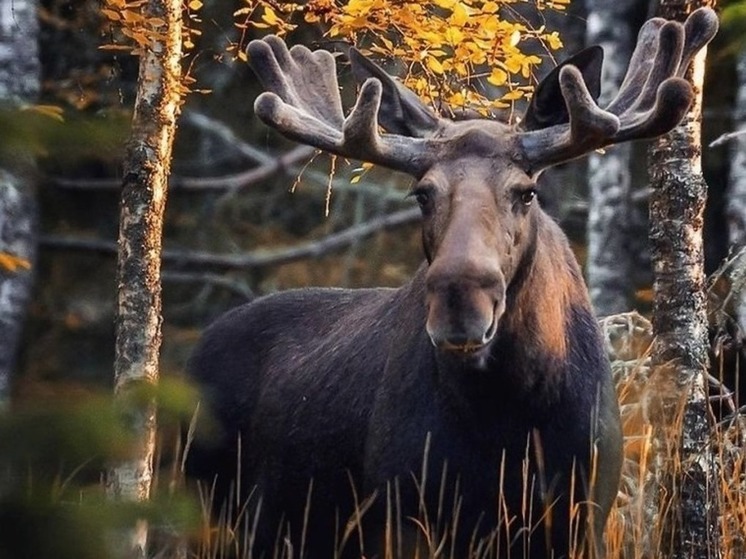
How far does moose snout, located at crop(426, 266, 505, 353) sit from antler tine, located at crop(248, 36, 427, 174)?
89cm

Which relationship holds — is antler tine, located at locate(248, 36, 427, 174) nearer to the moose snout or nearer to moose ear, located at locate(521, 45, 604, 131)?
moose ear, located at locate(521, 45, 604, 131)

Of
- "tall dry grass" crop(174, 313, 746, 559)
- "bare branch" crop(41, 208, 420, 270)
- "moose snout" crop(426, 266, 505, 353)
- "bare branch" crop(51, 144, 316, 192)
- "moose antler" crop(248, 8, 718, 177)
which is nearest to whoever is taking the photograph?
"moose snout" crop(426, 266, 505, 353)

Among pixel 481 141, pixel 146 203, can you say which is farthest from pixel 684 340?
pixel 146 203

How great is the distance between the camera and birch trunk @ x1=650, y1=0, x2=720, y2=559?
6.29 m

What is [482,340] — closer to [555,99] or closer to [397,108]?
[555,99]

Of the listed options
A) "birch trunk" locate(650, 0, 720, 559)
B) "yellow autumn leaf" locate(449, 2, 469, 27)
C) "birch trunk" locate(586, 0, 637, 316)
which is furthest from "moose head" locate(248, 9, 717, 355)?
"birch trunk" locate(586, 0, 637, 316)

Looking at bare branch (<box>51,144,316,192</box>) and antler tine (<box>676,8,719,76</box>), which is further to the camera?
bare branch (<box>51,144,316,192</box>)

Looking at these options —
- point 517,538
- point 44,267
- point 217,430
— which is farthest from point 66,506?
point 44,267

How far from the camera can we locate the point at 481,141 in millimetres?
5883

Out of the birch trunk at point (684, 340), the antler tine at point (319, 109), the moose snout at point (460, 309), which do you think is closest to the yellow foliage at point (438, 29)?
the antler tine at point (319, 109)

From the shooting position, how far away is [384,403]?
632cm

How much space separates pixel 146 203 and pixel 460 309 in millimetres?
2094

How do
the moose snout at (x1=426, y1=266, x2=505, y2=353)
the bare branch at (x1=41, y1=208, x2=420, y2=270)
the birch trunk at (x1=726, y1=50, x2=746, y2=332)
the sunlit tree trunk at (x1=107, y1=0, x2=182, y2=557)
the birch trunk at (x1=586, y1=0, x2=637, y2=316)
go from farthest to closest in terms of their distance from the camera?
1. the bare branch at (x1=41, y1=208, x2=420, y2=270)
2. the birch trunk at (x1=586, y1=0, x2=637, y2=316)
3. the birch trunk at (x1=726, y1=50, x2=746, y2=332)
4. the sunlit tree trunk at (x1=107, y1=0, x2=182, y2=557)
5. the moose snout at (x1=426, y1=266, x2=505, y2=353)

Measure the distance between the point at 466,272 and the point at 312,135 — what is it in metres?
1.39
